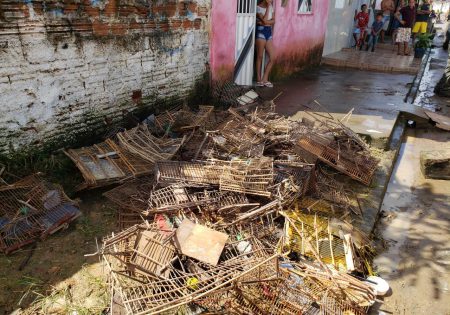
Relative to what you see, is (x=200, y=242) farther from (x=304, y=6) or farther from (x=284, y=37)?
(x=304, y=6)

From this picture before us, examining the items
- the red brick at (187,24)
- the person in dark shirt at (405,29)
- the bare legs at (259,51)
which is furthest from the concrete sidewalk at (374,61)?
the red brick at (187,24)

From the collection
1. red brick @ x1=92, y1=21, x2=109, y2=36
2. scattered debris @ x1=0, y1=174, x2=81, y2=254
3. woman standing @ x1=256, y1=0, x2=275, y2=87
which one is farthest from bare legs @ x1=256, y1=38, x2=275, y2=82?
scattered debris @ x1=0, y1=174, x2=81, y2=254

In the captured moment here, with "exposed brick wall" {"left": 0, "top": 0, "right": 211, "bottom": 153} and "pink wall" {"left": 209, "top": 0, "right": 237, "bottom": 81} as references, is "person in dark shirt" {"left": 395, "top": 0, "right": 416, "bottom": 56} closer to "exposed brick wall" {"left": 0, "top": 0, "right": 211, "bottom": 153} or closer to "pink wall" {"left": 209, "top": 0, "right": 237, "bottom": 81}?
"pink wall" {"left": 209, "top": 0, "right": 237, "bottom": 81}

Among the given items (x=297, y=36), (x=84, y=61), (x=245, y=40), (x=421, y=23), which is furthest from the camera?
(x=421, y=23)

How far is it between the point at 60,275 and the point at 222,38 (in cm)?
544

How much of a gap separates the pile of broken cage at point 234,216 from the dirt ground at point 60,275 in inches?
8.7

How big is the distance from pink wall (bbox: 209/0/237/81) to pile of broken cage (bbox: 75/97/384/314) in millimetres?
1790

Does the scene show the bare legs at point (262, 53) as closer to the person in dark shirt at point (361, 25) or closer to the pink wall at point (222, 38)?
the pink wall at point (222, 38)

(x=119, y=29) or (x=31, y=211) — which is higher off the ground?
(x=119, y=29)

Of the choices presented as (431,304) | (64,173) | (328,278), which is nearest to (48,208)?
(64,173)

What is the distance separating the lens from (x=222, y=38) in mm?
7004

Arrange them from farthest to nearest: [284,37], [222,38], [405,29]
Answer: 1. [405,29]
2. [284,37]
3. [222,38]

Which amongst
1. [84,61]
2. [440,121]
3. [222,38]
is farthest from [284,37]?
[84,61]

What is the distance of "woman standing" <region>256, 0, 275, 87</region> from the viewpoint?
815 cm
